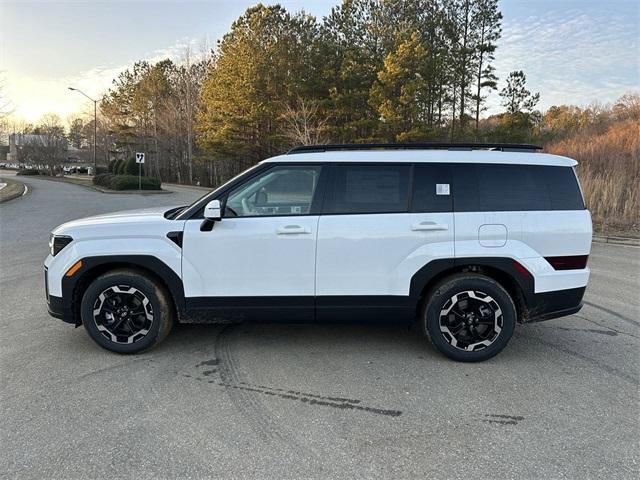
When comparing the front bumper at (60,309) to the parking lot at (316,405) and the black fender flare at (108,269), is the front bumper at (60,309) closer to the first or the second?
the black fender flare at (108,269)

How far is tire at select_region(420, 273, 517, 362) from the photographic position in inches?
153

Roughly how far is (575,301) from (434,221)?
1545mm

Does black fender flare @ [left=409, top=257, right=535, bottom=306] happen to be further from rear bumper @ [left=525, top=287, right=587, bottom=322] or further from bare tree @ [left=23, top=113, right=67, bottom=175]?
bare tree @ [left=23, top=113, right=67, bottom=175]

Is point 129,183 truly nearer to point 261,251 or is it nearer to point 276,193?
point 276,193

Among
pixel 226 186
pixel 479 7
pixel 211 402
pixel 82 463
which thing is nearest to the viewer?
pixel 82 463

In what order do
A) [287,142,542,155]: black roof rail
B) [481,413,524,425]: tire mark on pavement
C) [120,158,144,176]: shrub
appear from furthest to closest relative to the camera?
1. [120,158,144,176]: shrub
2. [287,142,542,155]: black roof rail
3. [481,413,524,425]: tire mark on pavement

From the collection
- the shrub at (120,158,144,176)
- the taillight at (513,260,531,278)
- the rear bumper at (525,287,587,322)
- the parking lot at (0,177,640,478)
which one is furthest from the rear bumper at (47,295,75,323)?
the shrub at (120,158,144,176)

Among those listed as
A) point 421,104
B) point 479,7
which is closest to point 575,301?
point 421,104

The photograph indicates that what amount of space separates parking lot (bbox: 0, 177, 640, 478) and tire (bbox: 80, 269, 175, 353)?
0.16 metres

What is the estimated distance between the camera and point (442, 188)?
12.9 feet

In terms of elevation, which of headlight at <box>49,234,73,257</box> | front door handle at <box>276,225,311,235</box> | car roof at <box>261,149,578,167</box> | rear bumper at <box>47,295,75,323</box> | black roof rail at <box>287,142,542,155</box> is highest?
black roof rail at <box>287,142,542,155</box>

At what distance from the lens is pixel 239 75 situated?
3506 cm

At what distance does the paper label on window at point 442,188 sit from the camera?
3.92 meters

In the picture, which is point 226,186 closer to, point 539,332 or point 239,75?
point 539,332
